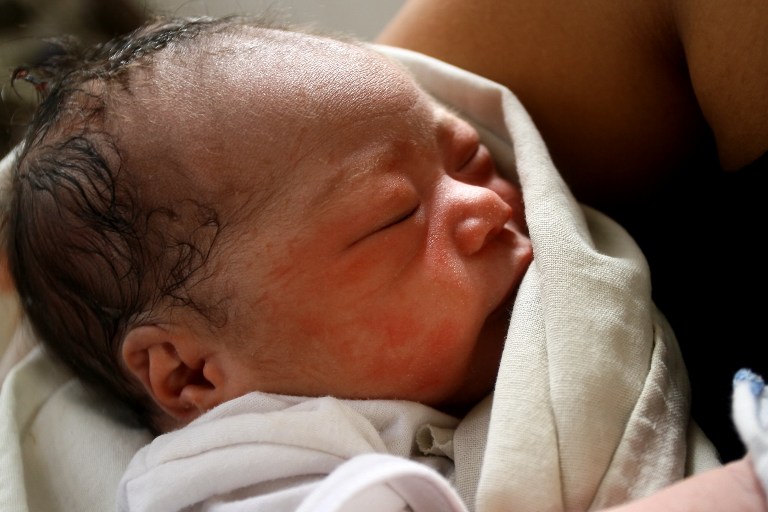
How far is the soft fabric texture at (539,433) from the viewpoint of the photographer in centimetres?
52

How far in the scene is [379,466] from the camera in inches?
19.2

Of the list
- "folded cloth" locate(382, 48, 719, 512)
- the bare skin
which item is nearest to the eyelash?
"folded cloth" locate(382, 48, 719, 512)

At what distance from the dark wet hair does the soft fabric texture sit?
0.38 ft

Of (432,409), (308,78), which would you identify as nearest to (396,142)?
(308,78)

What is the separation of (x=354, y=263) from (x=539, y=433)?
213 mm

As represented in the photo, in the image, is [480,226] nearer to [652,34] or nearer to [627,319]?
[627,319]

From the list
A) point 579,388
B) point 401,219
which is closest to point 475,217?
point 401,219

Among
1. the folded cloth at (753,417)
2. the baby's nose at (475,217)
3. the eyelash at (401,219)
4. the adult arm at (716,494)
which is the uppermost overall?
the eyelash at (401,219)

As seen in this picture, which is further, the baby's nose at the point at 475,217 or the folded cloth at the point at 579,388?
the baby's nose at the point at 475,217

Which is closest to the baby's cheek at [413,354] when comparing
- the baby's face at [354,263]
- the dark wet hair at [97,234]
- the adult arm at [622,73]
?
the baby's face at [354,263]

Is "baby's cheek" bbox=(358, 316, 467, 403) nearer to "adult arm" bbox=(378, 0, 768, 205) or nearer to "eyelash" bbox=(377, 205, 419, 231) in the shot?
"eyelash" bbox=(377, 205, 419, 231)

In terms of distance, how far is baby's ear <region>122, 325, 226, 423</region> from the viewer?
640 millimetres

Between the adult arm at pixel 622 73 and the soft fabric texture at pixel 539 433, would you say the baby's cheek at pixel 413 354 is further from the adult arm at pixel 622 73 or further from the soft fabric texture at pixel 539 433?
the adult arm at pixel 622 73

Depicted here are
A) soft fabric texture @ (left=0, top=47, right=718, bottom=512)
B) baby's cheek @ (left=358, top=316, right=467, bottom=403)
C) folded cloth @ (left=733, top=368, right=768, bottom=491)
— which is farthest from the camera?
baby's cheek @ (left=358, top=316, right=467, bottom=403)
